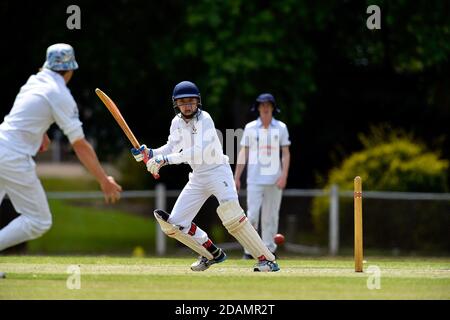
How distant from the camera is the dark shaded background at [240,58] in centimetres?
1738

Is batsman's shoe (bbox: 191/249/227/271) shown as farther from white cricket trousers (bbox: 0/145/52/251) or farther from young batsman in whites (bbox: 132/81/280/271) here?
white cricket trousers (bbox: 0/145/52/251)

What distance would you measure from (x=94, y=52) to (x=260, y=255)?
31.3ft

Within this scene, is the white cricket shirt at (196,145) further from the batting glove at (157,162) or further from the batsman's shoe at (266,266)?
the batsman's shoe at (266,266)

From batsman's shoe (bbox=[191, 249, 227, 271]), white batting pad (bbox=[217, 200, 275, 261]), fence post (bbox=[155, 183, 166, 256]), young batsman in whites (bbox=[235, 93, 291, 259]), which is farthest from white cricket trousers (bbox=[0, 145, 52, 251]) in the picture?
fence post (bbox=[155, 183, 166, 256])

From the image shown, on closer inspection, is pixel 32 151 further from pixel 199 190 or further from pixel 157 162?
pixel 199 190

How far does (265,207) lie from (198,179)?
9.74ft

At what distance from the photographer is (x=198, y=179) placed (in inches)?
385

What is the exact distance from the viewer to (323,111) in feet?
71.0

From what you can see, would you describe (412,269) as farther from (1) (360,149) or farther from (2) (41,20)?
(1) (360,149)

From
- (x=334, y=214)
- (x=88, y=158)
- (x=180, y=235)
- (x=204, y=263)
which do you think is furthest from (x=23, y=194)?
(x=334, y=214)

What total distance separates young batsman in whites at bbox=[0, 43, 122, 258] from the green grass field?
492 mm

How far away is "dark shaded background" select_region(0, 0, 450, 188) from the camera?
57.0 feet

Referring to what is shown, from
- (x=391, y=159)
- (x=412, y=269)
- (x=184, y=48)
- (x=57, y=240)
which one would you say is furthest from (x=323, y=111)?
(x=412, y=269)

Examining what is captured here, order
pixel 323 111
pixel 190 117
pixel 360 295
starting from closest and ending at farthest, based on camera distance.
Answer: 1. pixel 360 295
2. pixel 190 117
3. pixel 323 111
